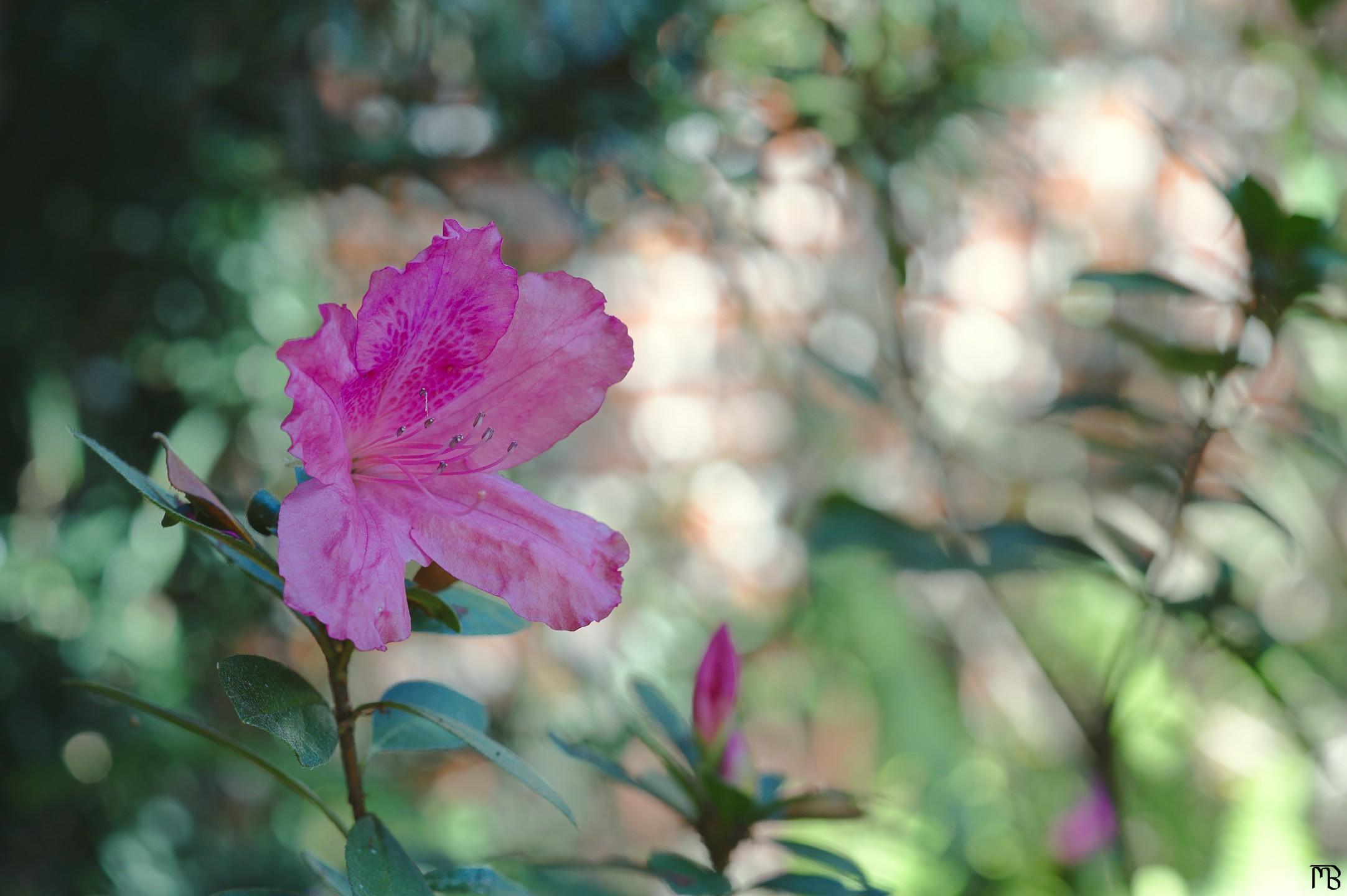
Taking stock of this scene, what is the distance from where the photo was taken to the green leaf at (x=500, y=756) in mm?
376

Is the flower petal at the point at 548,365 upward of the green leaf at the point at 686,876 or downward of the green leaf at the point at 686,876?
upward

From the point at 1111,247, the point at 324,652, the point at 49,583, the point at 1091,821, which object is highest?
the point at 324,652

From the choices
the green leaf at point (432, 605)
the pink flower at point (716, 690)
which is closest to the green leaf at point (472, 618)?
the green leaf at point (432, 605)

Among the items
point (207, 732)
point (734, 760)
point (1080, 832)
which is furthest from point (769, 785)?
point (1080, 832)

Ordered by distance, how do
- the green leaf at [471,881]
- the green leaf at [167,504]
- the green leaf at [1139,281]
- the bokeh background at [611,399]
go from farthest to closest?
the bokeh background at [611,399], the green leaf at [1139,281], the green leaf at [471,881], the green leaf at [167,504]

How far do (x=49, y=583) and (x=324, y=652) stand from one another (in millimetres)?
849

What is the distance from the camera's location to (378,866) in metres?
0.39

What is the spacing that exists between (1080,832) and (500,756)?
3.61 feet

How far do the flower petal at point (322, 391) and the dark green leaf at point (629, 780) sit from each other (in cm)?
20

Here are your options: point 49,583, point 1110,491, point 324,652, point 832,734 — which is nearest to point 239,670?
point 324,652

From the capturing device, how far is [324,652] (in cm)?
43

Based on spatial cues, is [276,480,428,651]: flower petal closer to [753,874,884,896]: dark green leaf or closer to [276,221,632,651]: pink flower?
[276,221,632,651]: pink flower

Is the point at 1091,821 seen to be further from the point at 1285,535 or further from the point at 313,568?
the point at 313,568

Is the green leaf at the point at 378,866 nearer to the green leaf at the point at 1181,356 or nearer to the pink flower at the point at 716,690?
the pink flower at the point at 716,690
